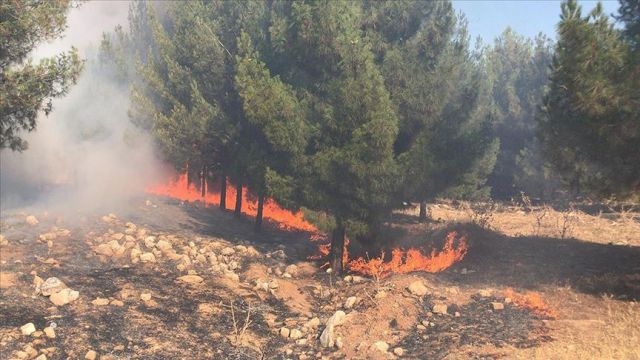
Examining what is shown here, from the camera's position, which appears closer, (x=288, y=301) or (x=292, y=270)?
(x=288, y=301)

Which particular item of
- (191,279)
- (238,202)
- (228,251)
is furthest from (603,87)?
(238,202)

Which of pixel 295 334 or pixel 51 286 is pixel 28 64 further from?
pixel 295 334

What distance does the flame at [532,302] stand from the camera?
9654mm

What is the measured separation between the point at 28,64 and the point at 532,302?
11.3m

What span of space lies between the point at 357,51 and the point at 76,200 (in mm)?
14930

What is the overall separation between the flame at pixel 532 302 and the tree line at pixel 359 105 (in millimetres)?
2492

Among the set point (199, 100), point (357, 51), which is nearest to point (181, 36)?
point (199, 100)

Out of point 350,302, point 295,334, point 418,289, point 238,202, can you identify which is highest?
point 238,202

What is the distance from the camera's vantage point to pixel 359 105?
39.4 ft

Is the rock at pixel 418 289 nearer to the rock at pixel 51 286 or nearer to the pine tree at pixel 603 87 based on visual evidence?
the pine tree at pixel 603 87

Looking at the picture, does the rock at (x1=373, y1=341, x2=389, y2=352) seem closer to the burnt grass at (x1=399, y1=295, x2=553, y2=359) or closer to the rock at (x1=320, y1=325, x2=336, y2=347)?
the burnt grass at (x1=399, y1=295, x2=553, y2=359)

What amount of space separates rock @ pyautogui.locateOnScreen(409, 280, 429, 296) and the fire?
4.63 feet

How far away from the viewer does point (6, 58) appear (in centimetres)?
1048

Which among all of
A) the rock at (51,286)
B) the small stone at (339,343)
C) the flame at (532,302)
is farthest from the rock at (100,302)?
the flame at (532,302)
